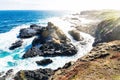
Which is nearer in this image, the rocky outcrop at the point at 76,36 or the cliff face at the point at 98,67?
the cliff face at the point at 98,67

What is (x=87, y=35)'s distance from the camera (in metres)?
69.7

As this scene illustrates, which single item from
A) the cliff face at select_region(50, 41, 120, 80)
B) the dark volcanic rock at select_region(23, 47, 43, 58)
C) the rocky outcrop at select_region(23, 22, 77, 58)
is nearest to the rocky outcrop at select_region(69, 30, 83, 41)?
the rocky outcrop at select_region(23, 22, 77, 58)

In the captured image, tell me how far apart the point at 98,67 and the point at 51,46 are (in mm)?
28560

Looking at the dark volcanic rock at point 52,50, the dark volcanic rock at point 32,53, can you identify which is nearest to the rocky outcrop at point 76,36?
the dark volcanic rock at point 52,50

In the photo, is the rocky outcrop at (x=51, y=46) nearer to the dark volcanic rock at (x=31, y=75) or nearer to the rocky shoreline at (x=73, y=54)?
the rocky shoreline at (x=73, y=54)

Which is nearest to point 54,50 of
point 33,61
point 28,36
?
point 33,61

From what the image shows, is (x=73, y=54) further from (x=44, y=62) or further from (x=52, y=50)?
(x=44, y=62)

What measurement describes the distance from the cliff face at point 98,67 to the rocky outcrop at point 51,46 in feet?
63.9

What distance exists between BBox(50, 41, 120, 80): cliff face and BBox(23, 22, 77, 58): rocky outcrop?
19.5 metres

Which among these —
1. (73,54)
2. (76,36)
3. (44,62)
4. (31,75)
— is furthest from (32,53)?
(76,36)

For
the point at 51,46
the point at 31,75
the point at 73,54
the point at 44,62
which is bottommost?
the point at 44,62

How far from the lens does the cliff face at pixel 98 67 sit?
24469 mm

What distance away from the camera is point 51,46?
54531 millimetres

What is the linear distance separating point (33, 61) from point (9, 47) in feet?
52.6
